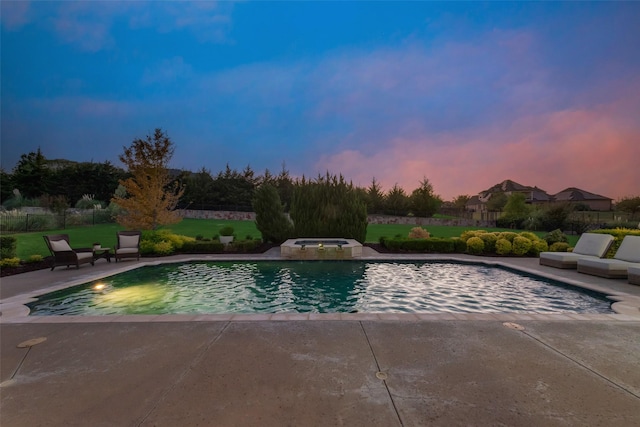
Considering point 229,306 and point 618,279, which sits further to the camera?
point 618,279

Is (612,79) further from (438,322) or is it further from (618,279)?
(438,322)

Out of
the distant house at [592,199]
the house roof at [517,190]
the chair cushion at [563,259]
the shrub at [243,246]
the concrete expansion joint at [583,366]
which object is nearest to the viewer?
the concrete expansion joint at [583,366]

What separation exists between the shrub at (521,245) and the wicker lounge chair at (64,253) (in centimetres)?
1705

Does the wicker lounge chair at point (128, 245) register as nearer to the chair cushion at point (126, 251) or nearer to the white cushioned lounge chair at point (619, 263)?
the chair cushion at point (126, 251)

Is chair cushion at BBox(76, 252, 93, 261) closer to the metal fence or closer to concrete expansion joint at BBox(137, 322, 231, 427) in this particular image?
concrete expansion joint at BBox(137, 322, 231, 427)

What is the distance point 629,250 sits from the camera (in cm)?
904

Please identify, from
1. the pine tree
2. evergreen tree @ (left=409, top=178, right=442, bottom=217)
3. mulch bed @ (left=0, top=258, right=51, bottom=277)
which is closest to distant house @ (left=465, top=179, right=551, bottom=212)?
evergreen tree @ (left=409, top=178, right=442, bottom=217)

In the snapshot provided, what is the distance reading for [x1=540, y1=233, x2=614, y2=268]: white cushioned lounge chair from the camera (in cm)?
977

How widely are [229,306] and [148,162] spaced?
12812 mm

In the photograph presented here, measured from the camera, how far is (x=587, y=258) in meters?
9.50

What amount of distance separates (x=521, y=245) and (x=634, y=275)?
5636mm

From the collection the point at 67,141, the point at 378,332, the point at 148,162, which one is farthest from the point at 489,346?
the point at 67,141

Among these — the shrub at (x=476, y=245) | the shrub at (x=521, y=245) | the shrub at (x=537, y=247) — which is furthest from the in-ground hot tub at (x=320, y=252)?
the shrub at (x=537, y=247)

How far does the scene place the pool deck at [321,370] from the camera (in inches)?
97.7
